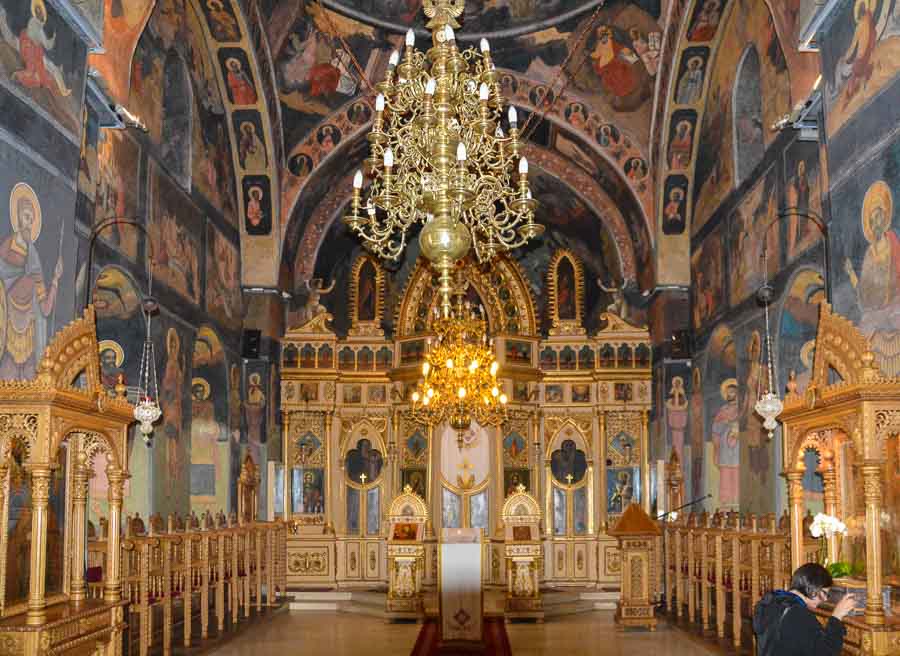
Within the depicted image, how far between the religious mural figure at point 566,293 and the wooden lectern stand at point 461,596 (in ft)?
25.7

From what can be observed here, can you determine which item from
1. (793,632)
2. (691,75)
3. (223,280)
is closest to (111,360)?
(223,280)

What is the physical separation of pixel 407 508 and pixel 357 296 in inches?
180

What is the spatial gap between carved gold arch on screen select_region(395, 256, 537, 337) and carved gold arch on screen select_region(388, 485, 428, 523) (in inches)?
130

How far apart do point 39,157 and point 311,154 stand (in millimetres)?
10163

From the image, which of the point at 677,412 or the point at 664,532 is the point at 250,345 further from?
the point at 664,532

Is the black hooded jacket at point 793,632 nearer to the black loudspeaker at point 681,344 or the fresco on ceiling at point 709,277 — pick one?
the fresco on ceiling at point 709,277

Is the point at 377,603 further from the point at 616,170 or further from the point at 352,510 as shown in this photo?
the point at 616,170

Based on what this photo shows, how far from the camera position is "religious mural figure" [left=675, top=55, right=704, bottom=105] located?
16594mm

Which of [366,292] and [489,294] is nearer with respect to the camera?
[489,294]

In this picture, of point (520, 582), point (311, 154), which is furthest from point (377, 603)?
point (311, 154)

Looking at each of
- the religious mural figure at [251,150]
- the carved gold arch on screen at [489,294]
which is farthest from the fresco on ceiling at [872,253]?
the religious mural figure at [251,150]

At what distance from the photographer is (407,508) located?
1783 centimetres

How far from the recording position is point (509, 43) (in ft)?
58.3

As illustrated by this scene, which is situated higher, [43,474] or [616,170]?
[616,170]
